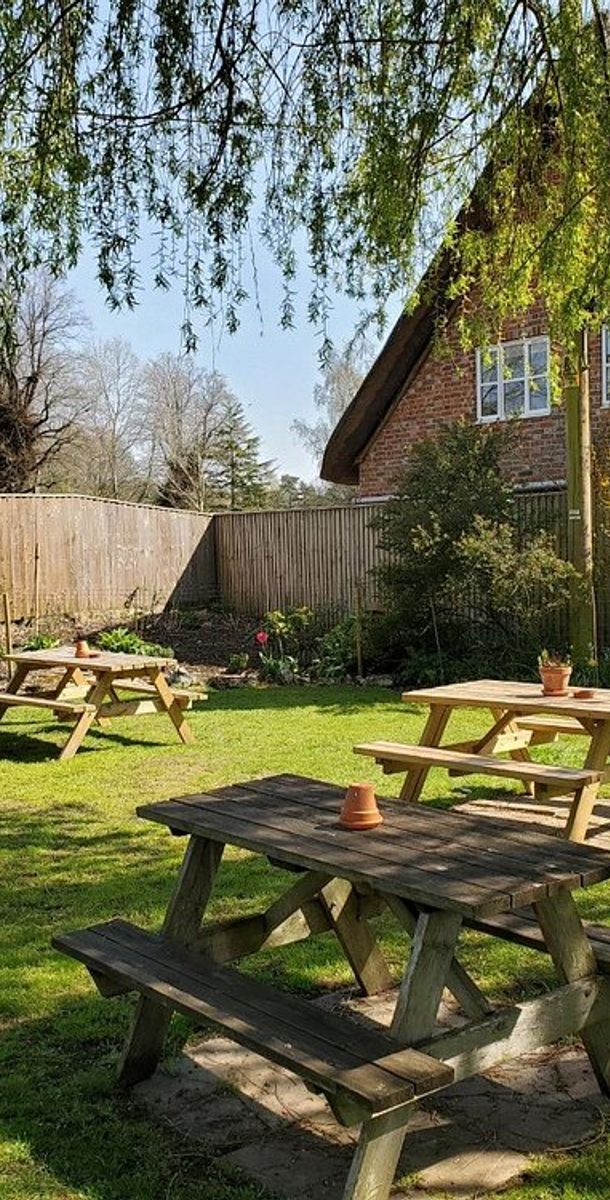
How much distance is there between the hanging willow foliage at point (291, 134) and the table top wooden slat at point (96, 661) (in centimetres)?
431

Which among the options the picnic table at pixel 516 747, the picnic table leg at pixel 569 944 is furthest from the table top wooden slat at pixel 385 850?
the picnic table at pixel 516 747

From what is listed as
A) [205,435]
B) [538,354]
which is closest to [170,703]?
[538,354]

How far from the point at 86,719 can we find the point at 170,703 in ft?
2.44

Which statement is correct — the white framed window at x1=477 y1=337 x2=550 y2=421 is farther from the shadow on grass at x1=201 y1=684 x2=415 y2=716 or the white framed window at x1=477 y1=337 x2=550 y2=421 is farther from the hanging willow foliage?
the hanging willow foliage

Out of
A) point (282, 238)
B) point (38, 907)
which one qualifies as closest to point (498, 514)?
point (282, 238)

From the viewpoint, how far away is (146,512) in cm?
1734

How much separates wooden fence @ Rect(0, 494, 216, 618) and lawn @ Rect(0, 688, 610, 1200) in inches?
195

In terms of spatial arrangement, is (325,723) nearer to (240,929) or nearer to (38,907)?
(38,907)

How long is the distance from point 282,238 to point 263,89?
623mm

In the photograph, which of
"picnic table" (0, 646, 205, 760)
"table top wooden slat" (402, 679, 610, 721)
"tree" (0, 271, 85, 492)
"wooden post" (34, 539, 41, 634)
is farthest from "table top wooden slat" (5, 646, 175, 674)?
"tree" (0, 271, 85, 492)

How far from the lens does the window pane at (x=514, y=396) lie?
1494 centimetres

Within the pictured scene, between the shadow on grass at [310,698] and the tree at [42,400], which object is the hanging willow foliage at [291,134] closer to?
the shadow on grass at [310,698]

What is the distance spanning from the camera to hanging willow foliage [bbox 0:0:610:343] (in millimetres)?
4324

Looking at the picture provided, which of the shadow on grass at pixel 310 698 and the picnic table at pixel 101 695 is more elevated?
the picnic table at pixel 101 695
